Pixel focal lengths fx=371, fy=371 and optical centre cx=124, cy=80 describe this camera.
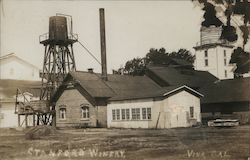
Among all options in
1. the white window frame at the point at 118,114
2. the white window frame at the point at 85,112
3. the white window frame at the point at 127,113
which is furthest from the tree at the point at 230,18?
the white window frame at the point at 85,112

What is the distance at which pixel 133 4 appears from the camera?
28.1 ft

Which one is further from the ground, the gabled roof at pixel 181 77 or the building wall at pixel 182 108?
the gabled roof at pixel 181 77

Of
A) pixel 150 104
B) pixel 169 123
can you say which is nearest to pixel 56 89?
pixel 150 104

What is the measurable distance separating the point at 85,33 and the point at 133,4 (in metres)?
1.87

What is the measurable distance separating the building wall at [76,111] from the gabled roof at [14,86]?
1.77m

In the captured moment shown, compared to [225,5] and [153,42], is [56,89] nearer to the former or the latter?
[153,42]

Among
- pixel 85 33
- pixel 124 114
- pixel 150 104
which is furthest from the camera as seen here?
pixel 124 114

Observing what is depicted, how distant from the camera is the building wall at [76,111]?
877 inches

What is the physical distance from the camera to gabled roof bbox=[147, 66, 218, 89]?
1848 centimetres

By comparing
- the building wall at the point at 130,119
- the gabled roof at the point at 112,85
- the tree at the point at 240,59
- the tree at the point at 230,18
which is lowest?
the building wall at the point at 130,119

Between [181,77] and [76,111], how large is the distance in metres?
7.40

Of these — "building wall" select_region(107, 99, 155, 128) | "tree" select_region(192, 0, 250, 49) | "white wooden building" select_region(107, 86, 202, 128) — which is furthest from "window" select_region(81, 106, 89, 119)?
"tree" select_region(192, 0, 250, 49)

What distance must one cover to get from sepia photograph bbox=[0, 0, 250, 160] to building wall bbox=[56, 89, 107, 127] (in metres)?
0.06

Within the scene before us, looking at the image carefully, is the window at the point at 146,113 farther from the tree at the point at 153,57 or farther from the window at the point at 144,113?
the tree at the point at 153,57
